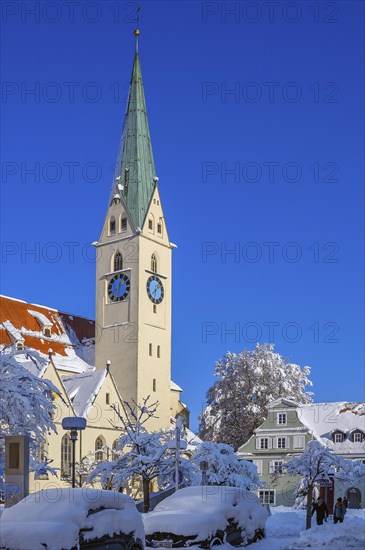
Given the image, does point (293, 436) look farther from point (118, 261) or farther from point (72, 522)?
point (72, 522)

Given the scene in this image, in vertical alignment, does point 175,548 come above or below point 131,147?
below

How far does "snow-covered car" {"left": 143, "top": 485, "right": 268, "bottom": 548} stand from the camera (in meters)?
18.4

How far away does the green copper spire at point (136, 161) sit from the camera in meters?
70.1

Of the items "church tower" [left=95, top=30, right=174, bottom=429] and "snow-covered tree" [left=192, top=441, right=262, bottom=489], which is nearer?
"snow-covered tree" [left=192, top=441, right=262, bottom=489]

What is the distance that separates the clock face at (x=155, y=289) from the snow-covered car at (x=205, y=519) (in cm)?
4657

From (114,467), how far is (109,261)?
33.0m

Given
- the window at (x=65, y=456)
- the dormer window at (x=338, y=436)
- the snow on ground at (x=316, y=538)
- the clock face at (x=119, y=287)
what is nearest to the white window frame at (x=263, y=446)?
the dormer window at (x=338, y=436)

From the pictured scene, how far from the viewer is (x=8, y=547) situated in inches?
536

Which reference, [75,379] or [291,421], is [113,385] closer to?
[75,379]

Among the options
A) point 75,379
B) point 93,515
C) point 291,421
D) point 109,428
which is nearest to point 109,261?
point 75,379

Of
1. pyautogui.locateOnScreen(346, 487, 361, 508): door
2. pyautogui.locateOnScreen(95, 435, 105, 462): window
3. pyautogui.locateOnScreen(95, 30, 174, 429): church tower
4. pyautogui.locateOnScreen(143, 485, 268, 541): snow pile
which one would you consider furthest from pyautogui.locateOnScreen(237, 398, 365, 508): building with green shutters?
pyautogui.locateOnScreen(143, 485, 268, 541): snow pile

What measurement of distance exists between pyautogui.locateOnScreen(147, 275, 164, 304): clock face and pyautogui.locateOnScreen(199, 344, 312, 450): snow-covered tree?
7.89 meters

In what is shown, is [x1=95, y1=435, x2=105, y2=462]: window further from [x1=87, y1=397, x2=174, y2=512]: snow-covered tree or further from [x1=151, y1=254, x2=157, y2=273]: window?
[x1=151, y1=254, x2=157, y2=273]: window

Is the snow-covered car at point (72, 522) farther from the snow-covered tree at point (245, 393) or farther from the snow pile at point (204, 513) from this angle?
the snow-covered tree at point (245, 393)
